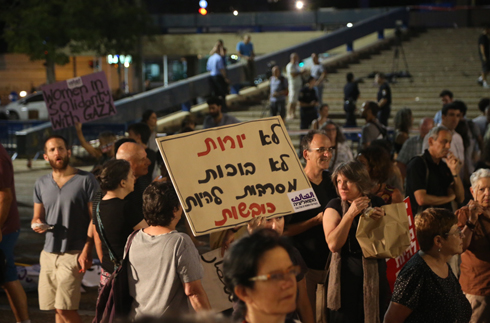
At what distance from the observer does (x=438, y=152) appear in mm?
6098

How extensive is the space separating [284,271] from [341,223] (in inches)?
67.4

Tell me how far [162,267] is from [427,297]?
167cm

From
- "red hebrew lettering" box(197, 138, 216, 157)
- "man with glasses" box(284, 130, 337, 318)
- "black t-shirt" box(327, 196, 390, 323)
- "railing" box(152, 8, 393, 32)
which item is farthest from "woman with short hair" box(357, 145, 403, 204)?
"railing" box(152, 8, 393, 32)

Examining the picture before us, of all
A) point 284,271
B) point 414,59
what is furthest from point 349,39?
point 284,271

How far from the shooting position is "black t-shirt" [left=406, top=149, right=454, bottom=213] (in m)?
6.09

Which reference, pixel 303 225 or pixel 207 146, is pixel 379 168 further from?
pixel 207 146

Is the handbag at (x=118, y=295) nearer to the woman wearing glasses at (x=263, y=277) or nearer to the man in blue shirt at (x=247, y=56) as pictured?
the woman wearing glasses at (x=263, y=277)

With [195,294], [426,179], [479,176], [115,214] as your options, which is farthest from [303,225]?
[426,179]

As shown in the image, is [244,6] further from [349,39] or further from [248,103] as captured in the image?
[248,103]

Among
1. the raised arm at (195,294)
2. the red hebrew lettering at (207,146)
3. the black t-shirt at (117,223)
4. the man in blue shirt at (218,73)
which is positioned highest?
the man in blue shirt at (218,73)

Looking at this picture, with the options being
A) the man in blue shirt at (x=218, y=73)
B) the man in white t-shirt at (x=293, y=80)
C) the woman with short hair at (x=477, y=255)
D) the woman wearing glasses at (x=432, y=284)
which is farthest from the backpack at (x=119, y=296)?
the man in blue shirt at (x=218, y=73)

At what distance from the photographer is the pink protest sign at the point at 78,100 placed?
9.44m

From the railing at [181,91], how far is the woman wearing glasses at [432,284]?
43.0ft

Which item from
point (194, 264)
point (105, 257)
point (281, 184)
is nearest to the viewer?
point (194, 264)
